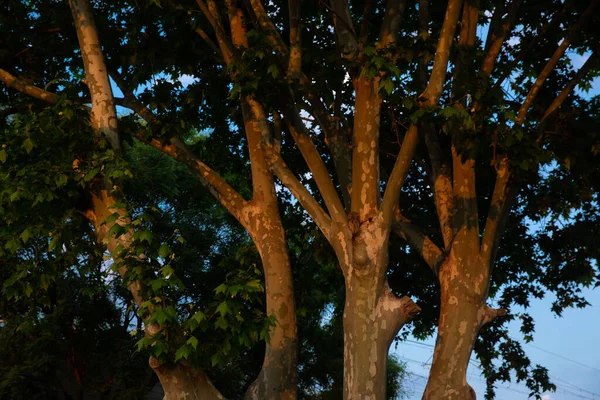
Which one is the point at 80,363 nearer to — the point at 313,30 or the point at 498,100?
the point at 313,30

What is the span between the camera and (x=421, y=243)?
10.2m

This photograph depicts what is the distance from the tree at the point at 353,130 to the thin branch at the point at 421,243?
21 mm

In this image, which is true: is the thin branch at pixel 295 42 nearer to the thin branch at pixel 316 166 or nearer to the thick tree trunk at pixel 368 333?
the thin branch at pixel 316 166

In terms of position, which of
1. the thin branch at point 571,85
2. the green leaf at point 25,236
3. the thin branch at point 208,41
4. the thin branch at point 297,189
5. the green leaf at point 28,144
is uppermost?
the thin branch at point 571,85

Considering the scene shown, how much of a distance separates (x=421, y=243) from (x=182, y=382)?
3966 mm

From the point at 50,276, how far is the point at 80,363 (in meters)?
13.9

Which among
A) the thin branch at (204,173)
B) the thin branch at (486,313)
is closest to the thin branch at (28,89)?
the thin branch at (204,173)

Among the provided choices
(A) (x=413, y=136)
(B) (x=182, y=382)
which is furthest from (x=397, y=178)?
(B) (x=182, y=382)

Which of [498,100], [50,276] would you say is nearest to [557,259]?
[498,100]

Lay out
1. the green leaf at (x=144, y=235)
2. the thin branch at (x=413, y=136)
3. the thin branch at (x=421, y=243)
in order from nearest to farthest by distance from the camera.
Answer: the green leaf at (x=144, y=235) → the thin branch at (x=413, y=136) → the thin branch at (x=421, y=243)

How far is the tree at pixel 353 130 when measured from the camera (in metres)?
8.16

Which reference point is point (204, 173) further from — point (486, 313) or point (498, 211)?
point (486, 313)

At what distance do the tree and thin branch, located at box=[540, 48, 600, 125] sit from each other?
48 mm

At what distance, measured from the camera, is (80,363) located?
21938mm
